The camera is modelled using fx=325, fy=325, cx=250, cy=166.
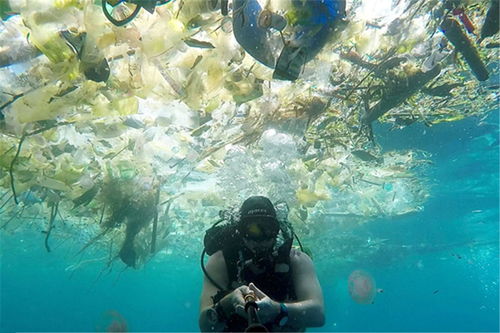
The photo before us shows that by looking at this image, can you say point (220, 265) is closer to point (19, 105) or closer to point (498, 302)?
point (19, 105)

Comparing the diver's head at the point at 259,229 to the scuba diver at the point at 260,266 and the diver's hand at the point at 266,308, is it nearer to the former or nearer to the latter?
the scuba diver at the point at 260,266

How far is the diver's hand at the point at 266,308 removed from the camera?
9.20 feet

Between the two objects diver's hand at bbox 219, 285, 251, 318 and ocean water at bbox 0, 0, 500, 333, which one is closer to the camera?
diver's hand at bbox 219, 285, 251, 318

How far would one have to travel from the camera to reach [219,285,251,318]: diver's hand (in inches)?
107

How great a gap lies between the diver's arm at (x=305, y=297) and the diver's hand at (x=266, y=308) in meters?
0.23

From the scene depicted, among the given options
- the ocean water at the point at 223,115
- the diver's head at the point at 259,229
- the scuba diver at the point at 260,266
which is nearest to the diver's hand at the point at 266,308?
the scuba diver at the point at 260,266

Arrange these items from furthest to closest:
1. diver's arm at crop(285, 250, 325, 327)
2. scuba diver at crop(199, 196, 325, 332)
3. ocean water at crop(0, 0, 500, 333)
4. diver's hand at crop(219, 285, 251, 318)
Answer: scuba diver at crop(199, 196, 325, 332) < diver's arm at crop(285, 250, 325, 327) < ocean water at crop(0, 0, 500, 333) < diver's hand at crop(219, 285, 251, 318)

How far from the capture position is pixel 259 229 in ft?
12.6

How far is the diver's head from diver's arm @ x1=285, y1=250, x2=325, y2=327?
406mm

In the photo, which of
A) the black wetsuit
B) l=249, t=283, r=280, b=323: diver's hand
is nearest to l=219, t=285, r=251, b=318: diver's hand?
l=249, t=283, r=280, b=323: diver's hand

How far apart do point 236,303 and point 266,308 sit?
271 millimetres

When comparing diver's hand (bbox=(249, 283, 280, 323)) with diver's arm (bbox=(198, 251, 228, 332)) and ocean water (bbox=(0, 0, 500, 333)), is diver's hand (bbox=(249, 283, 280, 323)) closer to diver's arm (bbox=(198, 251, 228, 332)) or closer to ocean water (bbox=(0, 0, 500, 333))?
diver's arm (bbox=(198, 251, 228, 332))

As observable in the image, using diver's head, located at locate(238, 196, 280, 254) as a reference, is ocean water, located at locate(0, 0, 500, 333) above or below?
above

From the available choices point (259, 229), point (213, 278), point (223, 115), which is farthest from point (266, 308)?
point (223, 115)
